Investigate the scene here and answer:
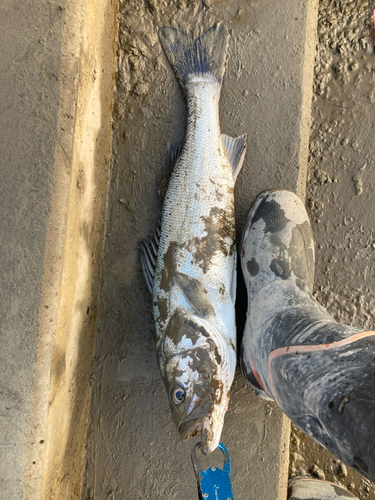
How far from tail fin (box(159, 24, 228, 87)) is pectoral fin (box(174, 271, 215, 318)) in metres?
1.45

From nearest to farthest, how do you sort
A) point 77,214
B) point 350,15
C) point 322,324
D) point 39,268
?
point 322,324 < point 39,268 < point 77,214 < point 350,15

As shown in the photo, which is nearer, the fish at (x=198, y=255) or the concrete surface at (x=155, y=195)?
the fish at (x=198, y=255)

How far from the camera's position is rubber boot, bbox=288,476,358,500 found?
7.90 feet

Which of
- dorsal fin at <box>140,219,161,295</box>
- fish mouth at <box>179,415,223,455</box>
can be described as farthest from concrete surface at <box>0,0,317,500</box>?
fish mouth at <box>179,415,223,455</box>

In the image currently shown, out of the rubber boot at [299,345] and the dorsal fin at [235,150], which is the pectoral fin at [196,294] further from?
the dorsal fin at [235,150]

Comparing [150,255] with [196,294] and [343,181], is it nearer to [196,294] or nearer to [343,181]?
[196,294]

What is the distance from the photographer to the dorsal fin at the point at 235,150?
2477 millimetres

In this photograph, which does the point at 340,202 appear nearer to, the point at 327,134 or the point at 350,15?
the point at 327,134

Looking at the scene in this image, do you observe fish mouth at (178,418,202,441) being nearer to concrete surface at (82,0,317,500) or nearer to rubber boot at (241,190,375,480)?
rubber boot at (241,190,375,480)

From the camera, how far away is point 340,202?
259 centimetres

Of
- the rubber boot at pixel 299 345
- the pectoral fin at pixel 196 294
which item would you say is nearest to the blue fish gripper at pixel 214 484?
the rubber boot at pixel 299 345

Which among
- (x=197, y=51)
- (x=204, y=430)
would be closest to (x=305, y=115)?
(x=197, y=51)

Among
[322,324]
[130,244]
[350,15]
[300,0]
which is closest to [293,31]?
[300,0]

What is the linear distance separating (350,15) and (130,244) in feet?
7.68
